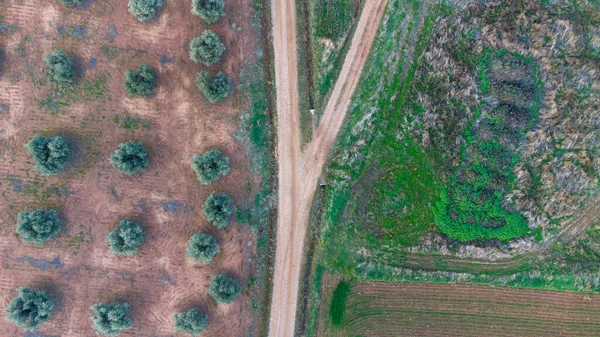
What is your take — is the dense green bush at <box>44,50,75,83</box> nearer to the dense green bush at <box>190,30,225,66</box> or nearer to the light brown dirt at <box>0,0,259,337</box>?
the light brown dirt at <box>0,0,259,337</box>

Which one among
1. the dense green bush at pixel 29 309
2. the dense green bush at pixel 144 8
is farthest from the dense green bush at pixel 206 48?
the dense green bush at pixel 29 309

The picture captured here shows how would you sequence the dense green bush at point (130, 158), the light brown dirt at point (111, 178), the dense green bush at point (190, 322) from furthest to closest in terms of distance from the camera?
1. the light brown dirt at point (111, 178)
2. the dense green bush at point (190, 322)
3. the dense green bush at point (130, 158)

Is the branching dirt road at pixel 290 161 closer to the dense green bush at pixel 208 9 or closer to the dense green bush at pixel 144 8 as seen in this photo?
the dense green bush at pixel 208 9

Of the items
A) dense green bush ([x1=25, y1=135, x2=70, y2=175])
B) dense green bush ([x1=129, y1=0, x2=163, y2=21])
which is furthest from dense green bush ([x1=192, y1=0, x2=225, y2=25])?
dense green bush ([x1=25, y1=135, x2=70, y2=175])

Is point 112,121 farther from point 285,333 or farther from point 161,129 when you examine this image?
point 285,333

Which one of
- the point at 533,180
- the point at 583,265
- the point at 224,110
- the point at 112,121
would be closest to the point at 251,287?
the point at 224,110

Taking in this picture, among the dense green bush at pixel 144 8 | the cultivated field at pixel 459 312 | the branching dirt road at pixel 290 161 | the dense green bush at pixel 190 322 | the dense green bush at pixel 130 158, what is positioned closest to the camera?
the dense green bush at pixel 130 158
